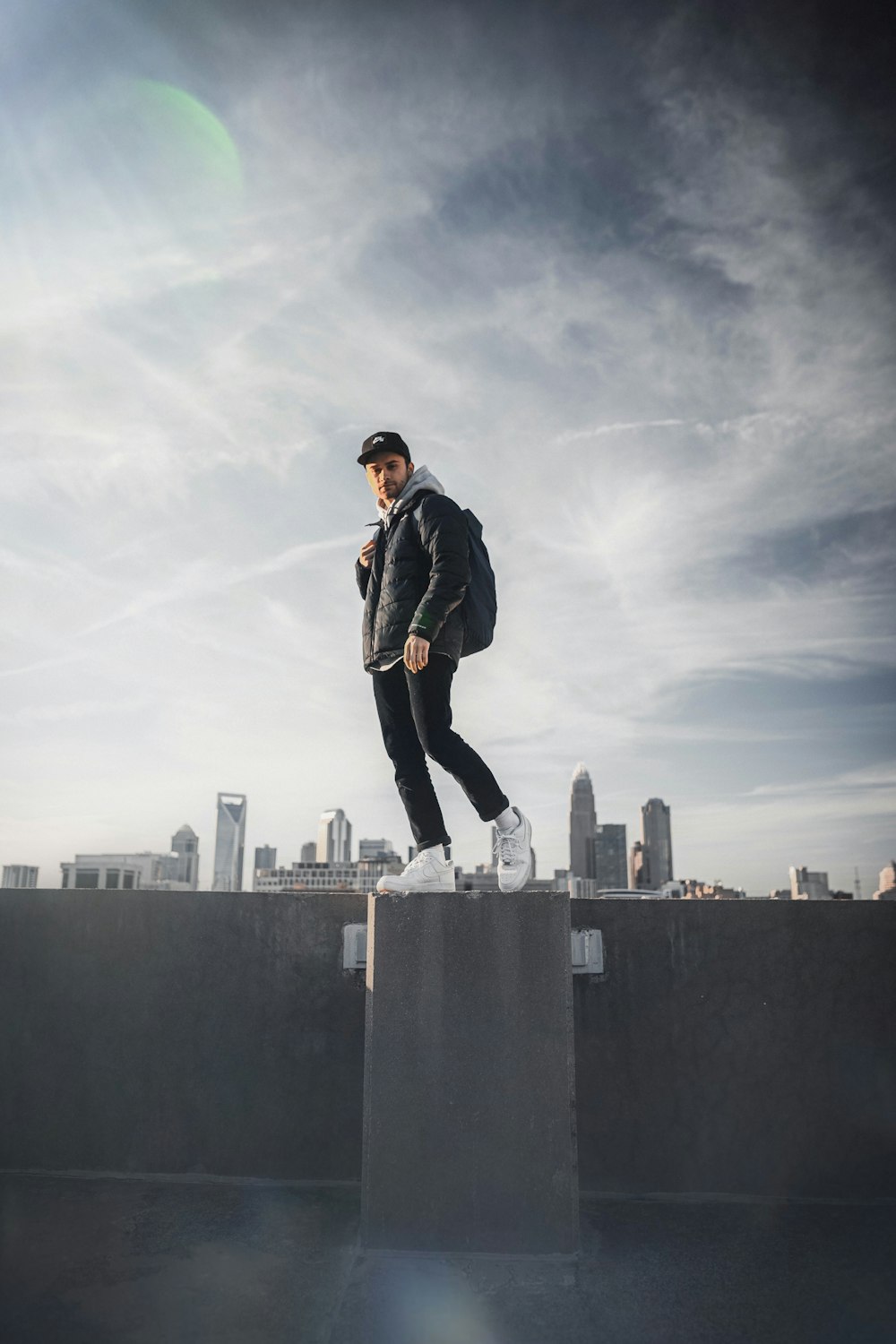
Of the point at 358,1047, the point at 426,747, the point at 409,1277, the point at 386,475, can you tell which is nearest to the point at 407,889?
the point at 426,747

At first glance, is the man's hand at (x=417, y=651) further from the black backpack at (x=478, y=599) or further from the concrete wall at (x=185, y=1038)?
the concrete wall at (x=185, y=1038)

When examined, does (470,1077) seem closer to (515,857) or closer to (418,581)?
(515,857)

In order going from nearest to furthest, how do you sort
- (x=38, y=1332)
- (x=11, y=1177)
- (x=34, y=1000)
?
(x=38, y=1332), (x=11, y=1177), (x=34, y=1000)

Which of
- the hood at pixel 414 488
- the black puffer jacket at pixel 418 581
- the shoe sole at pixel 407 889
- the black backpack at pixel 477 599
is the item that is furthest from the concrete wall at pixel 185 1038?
the hood at pixel 414 488

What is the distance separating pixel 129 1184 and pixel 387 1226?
4.69 feet

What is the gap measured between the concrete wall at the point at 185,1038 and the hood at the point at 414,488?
1905 millimetres

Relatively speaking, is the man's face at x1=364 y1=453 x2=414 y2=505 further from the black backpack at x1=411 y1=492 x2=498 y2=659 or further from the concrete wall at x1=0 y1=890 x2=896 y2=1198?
the concrete wall at x1=0 y1=890 x2=896 y2=1198

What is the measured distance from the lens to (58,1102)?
4.02 metres

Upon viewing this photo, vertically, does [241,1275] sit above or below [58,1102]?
below

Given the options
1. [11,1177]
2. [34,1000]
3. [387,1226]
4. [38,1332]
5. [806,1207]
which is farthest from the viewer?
[34,1000]

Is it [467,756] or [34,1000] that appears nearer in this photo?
[467,756]

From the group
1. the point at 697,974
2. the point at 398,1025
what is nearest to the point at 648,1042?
the point at 697,974

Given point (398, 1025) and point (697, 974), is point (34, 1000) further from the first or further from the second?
point (697, 974)

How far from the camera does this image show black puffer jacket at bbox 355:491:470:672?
3.70m
